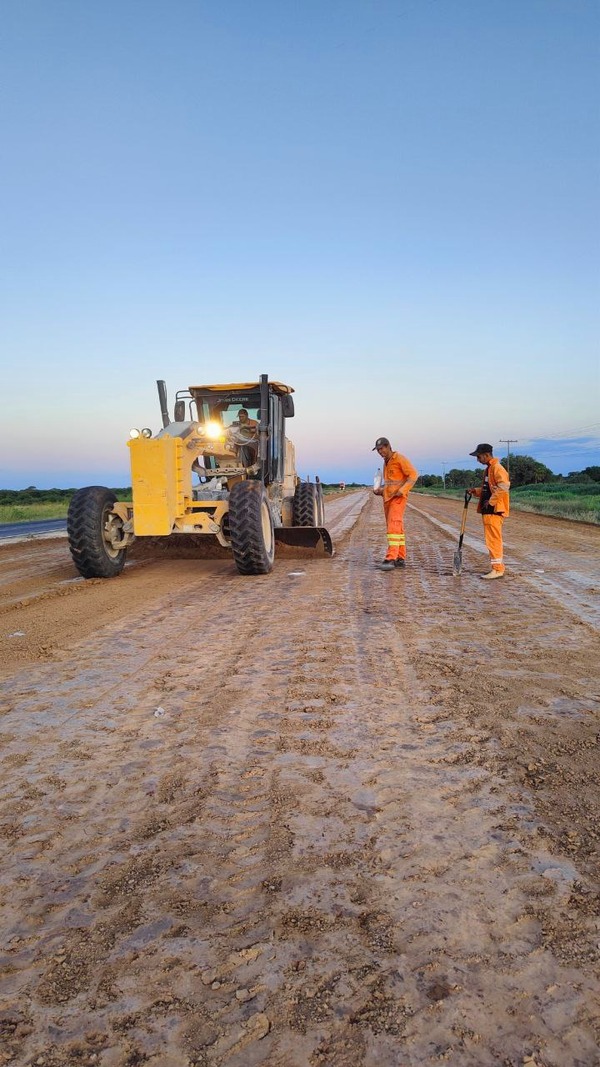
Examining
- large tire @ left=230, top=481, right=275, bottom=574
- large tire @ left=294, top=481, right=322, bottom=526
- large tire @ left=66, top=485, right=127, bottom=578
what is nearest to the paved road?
large tire @ left=294, top=481, right=322, bottom=526

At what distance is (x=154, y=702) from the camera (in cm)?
393

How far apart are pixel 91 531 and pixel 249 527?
2.12 metres

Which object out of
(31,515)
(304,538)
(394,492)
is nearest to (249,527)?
(394,492)

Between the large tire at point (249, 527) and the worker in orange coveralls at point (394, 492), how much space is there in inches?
70.3

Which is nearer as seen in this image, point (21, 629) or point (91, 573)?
point (21, 629)

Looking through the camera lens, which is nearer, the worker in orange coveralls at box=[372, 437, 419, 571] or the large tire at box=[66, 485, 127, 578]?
the large tire at box=[66, 485, 127, 578]

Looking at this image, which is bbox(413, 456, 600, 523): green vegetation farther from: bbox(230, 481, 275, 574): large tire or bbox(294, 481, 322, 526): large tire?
bbox(230, 481, 275, 574): large tire

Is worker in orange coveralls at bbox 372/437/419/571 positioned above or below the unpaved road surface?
above

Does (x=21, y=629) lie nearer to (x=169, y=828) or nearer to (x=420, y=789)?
(x=169, y=828)

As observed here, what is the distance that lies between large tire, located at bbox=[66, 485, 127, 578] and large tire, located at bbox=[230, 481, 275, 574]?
5.76ft

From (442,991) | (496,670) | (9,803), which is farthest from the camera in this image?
(496,670)

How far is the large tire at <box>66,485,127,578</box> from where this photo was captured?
8.39 m

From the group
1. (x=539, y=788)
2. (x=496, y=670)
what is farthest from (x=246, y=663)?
(x=539, y=788)

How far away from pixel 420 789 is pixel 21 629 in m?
4.47
